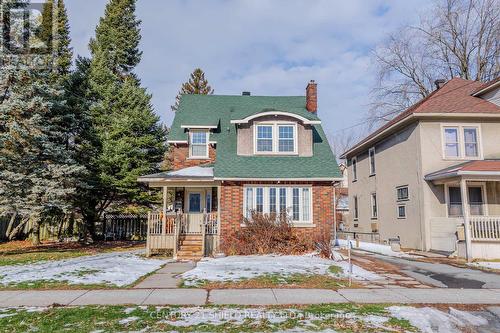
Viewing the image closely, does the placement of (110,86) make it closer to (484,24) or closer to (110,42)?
(110,42)

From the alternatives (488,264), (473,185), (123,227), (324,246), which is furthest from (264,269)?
(123,227)

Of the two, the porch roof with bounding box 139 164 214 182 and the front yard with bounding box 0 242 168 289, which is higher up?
the porch roof with bounding box 139 164 214 182

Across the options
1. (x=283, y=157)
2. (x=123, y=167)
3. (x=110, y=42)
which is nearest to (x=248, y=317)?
(x=283, y=157)

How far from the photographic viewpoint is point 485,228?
47.6ft

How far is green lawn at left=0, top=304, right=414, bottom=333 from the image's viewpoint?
5.55 meters

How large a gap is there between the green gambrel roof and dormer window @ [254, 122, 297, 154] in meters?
0.46

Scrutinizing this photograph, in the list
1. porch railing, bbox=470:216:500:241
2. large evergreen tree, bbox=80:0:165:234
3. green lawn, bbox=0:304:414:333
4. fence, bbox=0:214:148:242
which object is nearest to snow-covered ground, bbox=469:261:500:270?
porch railing, bbox=470:216:500:241

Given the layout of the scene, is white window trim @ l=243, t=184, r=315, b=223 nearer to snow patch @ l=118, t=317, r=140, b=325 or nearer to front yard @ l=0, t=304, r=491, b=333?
front yard @ l=0, t=304, r=491, b=333

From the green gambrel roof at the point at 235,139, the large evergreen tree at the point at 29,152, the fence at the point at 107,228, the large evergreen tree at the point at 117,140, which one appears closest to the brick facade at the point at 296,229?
the green gambrel roof at the point at 235,139

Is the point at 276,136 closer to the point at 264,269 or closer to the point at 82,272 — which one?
the point at 264,269

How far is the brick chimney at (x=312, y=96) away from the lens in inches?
795

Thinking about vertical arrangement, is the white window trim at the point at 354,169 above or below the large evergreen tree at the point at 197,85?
below

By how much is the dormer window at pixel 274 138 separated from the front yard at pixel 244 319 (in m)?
10.8

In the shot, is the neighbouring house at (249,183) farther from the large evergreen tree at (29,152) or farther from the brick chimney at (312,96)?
the large evergreen tree at (29,152)
